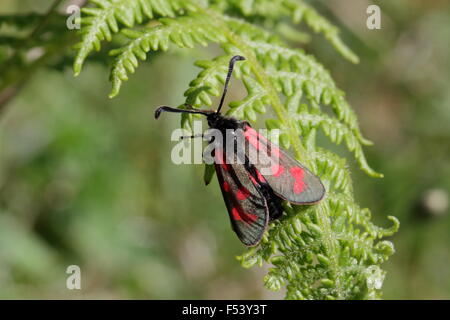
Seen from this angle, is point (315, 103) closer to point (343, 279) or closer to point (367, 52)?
point (343, 279)

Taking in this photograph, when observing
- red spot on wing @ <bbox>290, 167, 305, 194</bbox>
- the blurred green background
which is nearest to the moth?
red spot on wing @ <bbox>290, 167, 305, 194</bbox>

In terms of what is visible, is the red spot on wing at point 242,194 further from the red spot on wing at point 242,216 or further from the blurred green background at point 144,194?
the blurred green background at point 144,194

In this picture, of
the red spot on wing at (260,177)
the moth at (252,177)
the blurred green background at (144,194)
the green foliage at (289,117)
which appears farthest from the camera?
the blurred green background at (144,194)

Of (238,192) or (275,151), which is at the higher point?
(275,151)

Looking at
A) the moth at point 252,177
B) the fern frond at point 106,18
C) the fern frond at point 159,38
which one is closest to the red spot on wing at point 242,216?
the moth at point 252,177

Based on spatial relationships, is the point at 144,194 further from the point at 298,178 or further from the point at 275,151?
the point at 298,178

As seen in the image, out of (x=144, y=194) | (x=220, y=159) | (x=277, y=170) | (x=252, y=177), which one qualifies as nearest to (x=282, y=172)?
(x=277, y=170)
